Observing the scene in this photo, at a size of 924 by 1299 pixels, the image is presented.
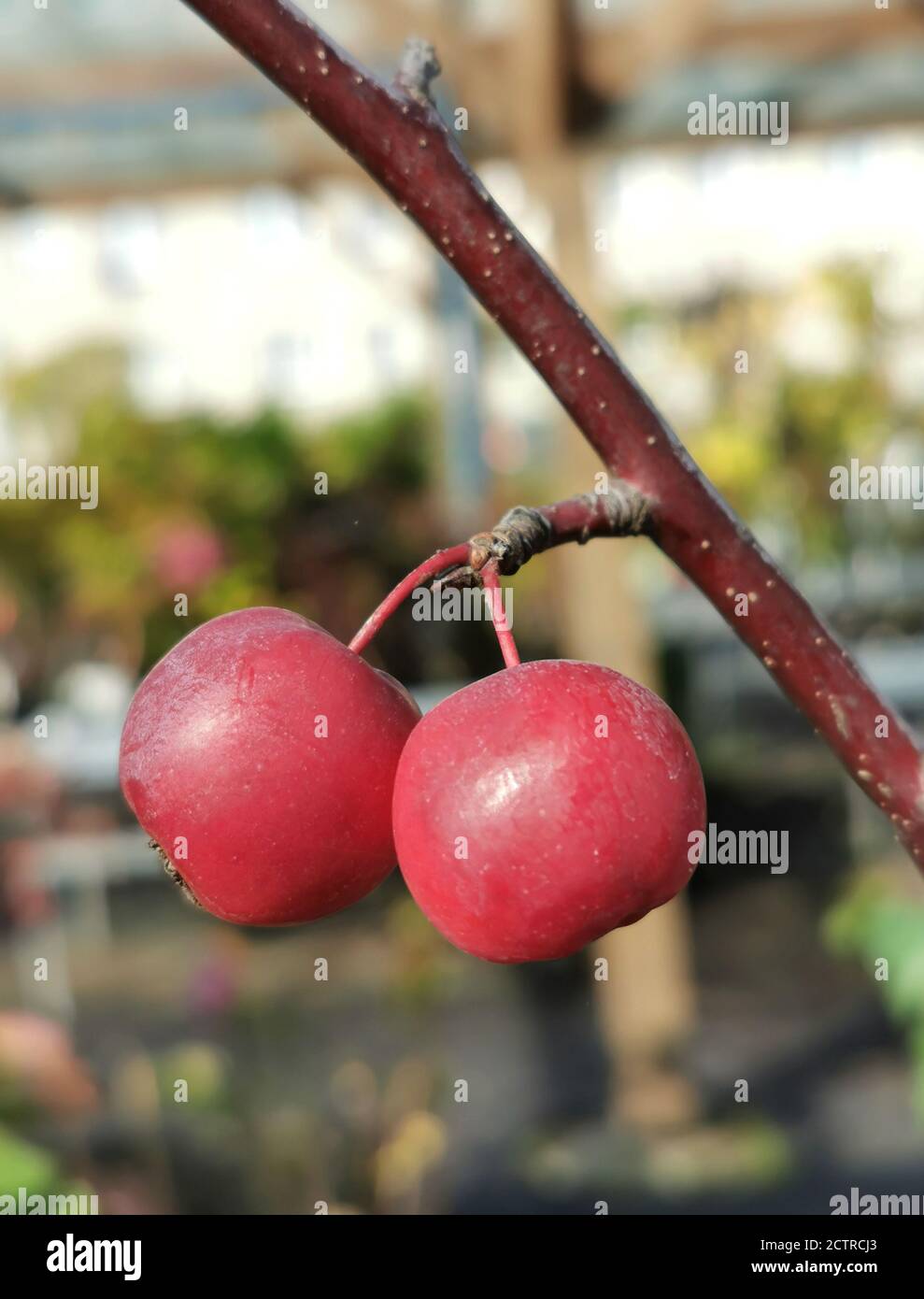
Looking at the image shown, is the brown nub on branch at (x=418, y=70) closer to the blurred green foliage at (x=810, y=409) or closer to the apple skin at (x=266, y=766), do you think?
the apple skin at (x=266, y=766)

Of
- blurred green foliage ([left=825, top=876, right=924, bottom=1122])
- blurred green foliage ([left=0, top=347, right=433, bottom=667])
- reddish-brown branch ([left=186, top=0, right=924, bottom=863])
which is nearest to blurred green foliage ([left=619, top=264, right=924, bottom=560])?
blurred green foliage ([left=0, top=347, right=433, bottom=667])

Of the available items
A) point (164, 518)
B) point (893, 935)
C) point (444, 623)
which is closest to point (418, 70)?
point (893, 935)

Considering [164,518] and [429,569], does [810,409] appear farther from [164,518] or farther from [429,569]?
[429,569]

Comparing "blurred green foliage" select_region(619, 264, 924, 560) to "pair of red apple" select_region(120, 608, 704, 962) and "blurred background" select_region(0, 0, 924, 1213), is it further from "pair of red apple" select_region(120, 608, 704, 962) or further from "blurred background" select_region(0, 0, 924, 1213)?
"pair of red apple" select_region(120, 608, 704, 962)

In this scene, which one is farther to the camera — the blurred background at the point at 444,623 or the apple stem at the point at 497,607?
the blurred background at the point at 444,623

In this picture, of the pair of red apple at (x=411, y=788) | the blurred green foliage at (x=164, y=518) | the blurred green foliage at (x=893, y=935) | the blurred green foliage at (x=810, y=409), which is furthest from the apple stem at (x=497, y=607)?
the blurred green foliage at (x=810, y=409)
